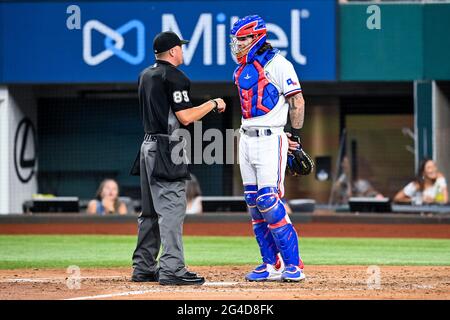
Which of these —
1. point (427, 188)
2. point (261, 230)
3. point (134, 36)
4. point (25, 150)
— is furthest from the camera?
point (25, 150)

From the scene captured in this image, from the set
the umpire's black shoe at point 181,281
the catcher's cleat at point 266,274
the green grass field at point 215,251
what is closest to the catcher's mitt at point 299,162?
the catcher's cleat at point 266,274

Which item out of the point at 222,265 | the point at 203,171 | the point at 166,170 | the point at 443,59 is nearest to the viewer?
the point at 166,170

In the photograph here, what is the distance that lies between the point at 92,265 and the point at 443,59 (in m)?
9.65

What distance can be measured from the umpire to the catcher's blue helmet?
0.51m

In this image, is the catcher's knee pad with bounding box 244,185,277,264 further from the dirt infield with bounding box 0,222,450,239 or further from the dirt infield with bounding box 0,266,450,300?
the dirt infield with bounding box 0,222,450,239

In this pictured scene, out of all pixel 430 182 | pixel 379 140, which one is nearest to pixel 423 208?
pixel 430 182

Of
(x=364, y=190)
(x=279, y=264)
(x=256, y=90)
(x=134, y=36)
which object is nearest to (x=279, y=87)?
(x=256, y=90)

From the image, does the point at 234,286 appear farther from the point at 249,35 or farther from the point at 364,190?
the point at 364,190

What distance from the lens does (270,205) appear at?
27.1 feet

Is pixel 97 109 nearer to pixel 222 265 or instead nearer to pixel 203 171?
pixel 203 171

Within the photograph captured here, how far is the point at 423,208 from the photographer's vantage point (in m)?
16.5

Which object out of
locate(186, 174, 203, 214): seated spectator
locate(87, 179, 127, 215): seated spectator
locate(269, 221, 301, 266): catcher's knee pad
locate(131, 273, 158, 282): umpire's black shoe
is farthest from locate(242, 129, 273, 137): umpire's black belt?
locate(186, 174, 203, 214): seated spectator

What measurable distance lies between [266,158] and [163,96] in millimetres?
975

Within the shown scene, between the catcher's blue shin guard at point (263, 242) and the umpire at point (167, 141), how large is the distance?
56 cm
